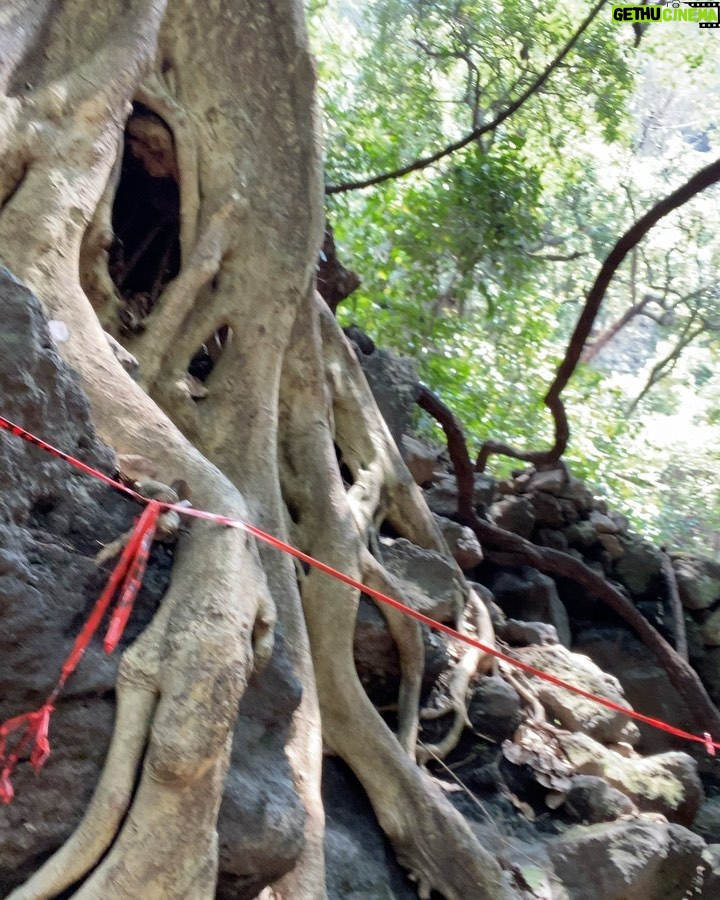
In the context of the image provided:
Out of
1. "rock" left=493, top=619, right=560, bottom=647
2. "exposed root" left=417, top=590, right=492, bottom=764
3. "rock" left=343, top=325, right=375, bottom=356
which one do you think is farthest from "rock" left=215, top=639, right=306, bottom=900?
"rock" left=343, top=325, right=375, bottom=356

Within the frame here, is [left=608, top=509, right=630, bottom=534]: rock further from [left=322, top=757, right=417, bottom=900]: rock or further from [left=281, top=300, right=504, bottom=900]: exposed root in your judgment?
[left=322, top=757, right=417, bottom=900]: rock

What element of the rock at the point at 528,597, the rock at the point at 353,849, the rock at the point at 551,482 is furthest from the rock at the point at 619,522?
the rock at the point at 353,849

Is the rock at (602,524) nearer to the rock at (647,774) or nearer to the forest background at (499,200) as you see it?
the forest background at (499,200)

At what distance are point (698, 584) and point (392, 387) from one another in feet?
9.49

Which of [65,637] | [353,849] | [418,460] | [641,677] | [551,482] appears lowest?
[353,849]

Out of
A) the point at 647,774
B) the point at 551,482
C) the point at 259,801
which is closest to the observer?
the point at 259,801

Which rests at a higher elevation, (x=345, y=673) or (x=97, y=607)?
(x=345, y=673)

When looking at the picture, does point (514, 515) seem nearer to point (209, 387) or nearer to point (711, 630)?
point (711, 630)

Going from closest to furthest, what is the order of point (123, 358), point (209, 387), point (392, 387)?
point (123, 358) < point (209, 387) < point (392, 387)

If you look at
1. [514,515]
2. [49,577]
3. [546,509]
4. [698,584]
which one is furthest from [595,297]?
[49,577]

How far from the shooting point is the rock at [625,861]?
3096 millimetres

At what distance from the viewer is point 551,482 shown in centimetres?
594

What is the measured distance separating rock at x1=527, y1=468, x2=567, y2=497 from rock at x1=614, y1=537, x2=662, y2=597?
0.64 meters

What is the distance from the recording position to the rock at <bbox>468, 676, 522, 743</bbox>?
11.6 ft
